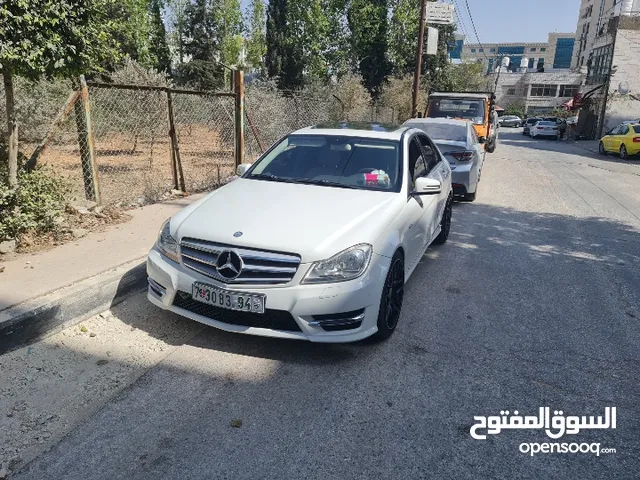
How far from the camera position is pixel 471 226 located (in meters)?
7.88

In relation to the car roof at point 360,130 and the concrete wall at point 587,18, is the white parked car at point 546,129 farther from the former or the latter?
the car roof at point 360,130

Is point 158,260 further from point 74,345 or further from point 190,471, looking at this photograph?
point 190,471

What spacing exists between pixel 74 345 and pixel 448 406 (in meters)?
2.72

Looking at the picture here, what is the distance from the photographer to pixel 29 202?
522 centimetres

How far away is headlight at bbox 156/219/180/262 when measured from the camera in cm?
372

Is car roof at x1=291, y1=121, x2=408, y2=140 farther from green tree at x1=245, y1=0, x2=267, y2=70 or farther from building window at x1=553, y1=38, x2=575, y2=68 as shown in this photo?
building window at x1=553, y1=38, x2=575, y2=68

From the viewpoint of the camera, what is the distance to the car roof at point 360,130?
Result: 5090mm

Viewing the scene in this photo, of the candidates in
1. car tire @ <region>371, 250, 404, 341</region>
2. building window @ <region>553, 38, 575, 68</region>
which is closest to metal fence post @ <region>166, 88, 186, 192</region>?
car tire @ <region>371, 250, 404, 341</region>

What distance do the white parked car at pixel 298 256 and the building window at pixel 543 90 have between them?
7543cm

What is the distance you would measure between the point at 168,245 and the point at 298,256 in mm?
1096

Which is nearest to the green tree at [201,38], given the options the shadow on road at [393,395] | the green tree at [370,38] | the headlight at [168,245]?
the green tree at [370,38]

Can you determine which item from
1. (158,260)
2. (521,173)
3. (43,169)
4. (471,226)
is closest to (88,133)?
(43,169)

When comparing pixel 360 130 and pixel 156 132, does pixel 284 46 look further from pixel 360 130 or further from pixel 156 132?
pixel 360 130

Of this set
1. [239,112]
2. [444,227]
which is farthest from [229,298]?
[239,112]
